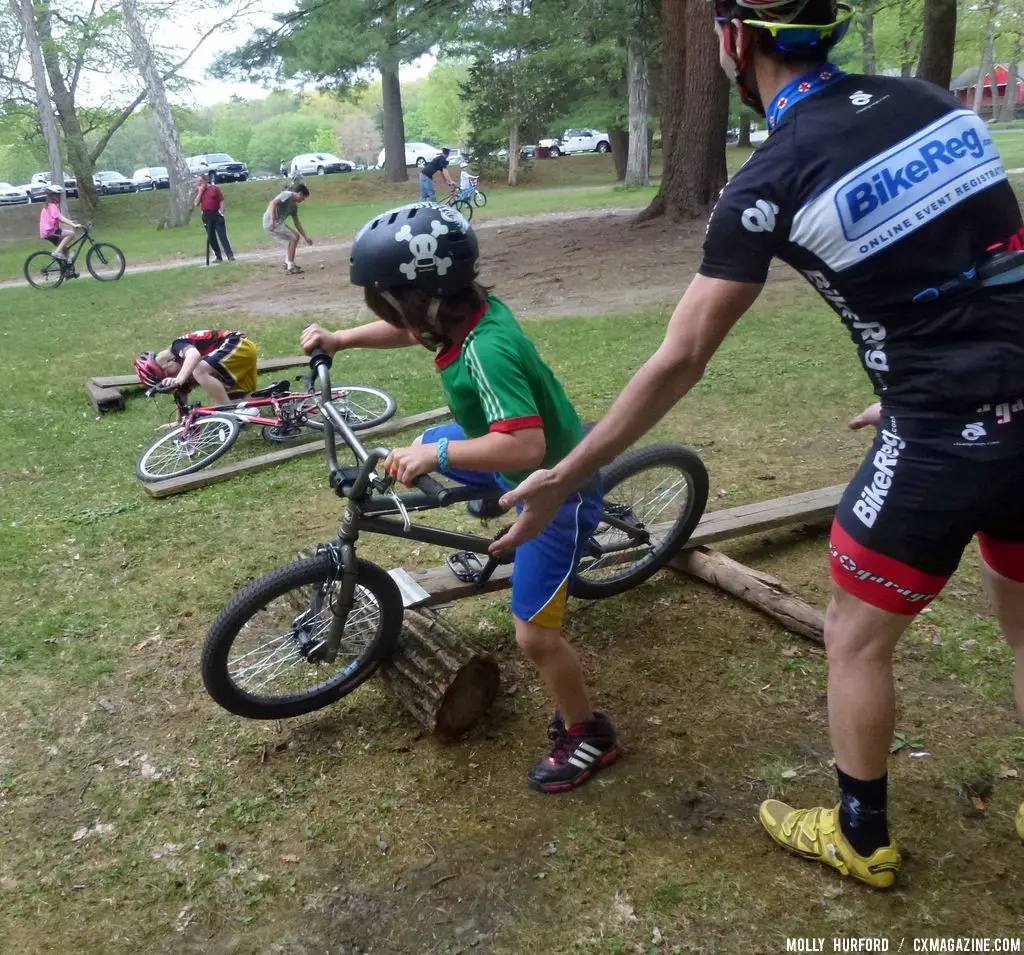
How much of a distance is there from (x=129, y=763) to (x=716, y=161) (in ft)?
43.8

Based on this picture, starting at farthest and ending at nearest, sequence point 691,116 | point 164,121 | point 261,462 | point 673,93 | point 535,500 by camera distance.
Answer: point 164,121
point 673,93
point 691,116
point 261,462
point 535,500

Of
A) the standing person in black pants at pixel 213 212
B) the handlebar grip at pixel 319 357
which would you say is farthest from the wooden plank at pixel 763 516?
the standing person in black pants at pixel 213 212

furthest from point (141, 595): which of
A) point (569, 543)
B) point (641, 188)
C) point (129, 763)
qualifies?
point (641, 188)

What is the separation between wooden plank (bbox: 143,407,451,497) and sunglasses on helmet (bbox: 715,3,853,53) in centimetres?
481

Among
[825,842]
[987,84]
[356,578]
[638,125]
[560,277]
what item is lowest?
[560,277]

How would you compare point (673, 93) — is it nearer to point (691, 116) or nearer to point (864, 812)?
point (691, 116)

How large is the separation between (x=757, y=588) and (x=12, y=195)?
48.3m

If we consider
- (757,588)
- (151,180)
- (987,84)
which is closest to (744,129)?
(151,180)

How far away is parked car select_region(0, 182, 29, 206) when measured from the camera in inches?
1606

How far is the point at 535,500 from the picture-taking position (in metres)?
2.11

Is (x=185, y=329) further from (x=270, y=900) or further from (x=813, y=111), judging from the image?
(x=813, y=111)

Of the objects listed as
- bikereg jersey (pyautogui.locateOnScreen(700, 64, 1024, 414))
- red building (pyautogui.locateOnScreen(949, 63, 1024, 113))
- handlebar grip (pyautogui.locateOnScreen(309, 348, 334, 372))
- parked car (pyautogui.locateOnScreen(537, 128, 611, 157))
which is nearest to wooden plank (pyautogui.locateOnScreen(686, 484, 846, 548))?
handlebar grip (pyautogui.locateOnScreen(309, 348, 334, 372))

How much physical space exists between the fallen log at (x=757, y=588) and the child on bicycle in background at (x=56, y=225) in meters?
16.2

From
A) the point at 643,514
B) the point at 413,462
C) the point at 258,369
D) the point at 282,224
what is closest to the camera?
the point at 413,462
